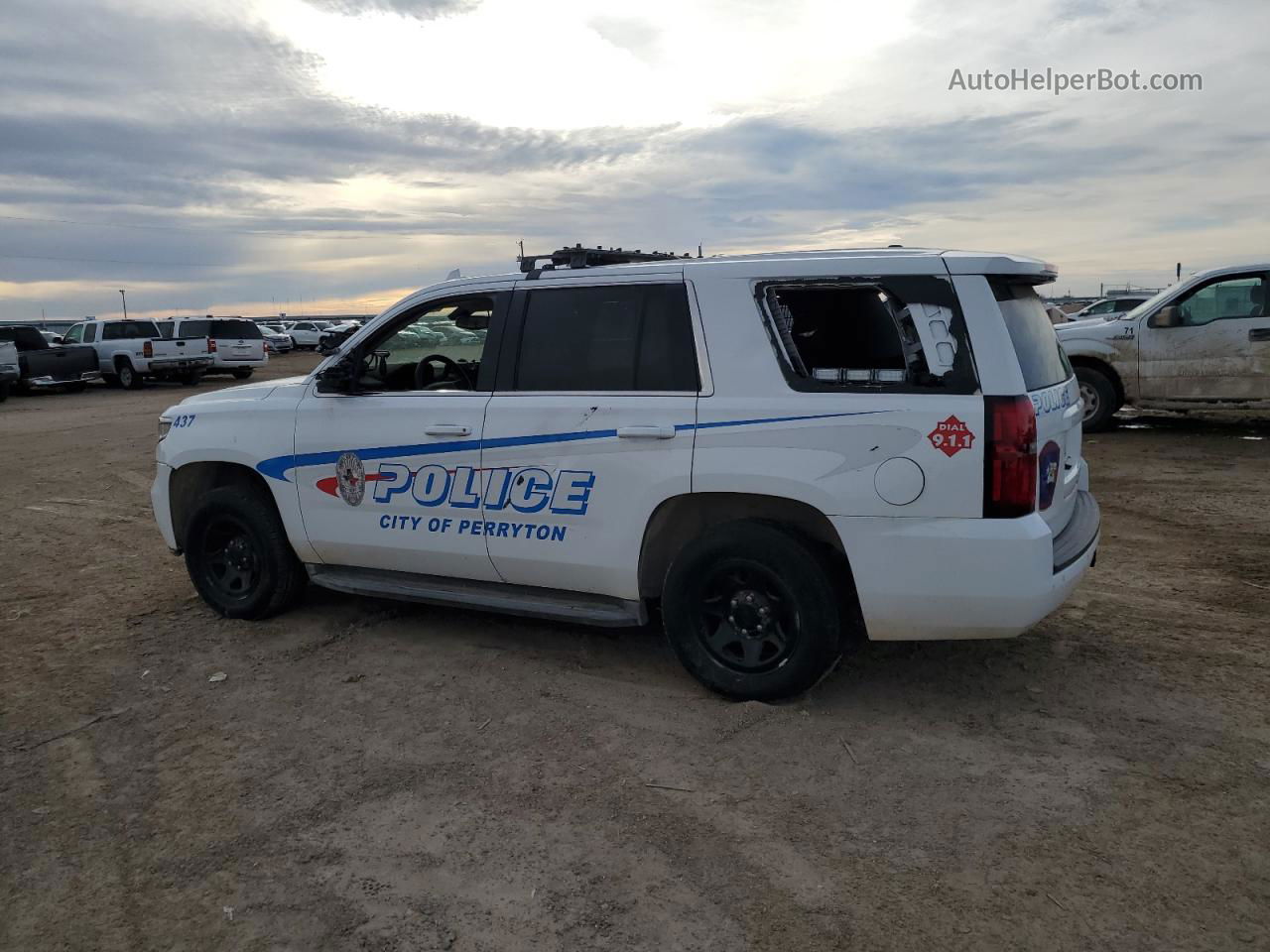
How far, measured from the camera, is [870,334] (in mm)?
4117

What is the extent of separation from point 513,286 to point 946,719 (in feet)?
9.19

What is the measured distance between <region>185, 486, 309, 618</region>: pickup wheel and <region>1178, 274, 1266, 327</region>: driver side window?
32.2 ft

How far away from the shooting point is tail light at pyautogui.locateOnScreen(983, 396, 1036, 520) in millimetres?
3721

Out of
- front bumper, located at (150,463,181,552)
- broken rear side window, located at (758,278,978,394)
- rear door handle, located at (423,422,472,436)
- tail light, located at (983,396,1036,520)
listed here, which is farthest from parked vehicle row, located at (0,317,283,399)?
tail light, located at (983,396,1036,520)

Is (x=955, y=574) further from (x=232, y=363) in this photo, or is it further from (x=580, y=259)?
(x=232, y=363)

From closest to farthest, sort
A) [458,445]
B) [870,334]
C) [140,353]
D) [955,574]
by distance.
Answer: [955,574], [870,334], [458,445], [140,353]

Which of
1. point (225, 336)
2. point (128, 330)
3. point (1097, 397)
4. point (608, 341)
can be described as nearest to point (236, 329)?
point (225, 336)

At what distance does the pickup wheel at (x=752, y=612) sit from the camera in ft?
13.3

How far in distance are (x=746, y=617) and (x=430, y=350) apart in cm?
230

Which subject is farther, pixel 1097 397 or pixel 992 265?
pixel 1097 397

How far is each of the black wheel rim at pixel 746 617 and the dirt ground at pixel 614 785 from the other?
0.75 ft

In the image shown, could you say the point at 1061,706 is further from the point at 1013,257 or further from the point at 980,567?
the point at 1013,257

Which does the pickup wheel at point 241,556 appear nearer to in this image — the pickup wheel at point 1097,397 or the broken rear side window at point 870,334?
the broken rear side window at point 870,334

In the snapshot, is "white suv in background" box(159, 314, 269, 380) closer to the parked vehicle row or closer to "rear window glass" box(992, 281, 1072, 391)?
the parked vehicle row
